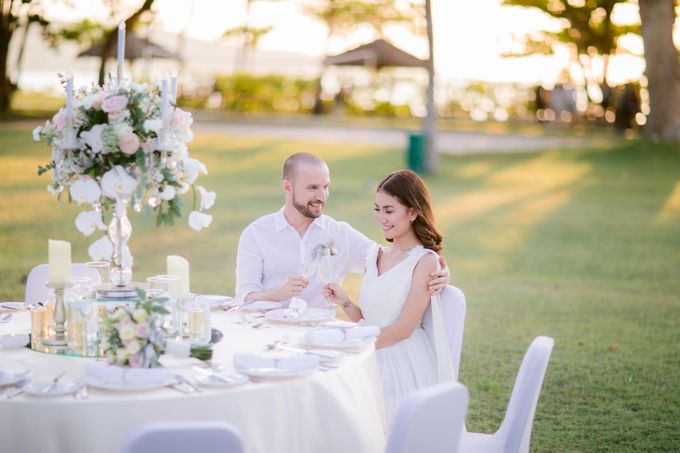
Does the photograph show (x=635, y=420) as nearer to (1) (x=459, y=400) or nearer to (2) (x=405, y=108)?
(1) (x=459, y=400)

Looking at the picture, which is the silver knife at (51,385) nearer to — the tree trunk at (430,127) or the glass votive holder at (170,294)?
the glass votive holder at (170,294)

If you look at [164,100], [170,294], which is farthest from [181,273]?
[164,100]

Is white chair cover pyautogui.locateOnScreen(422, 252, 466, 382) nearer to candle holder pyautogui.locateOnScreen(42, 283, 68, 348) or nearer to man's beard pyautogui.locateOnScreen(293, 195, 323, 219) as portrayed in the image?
man's beard pyautogui.locateOnScreen(293, 195, 323, 219)

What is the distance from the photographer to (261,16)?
1713 inches

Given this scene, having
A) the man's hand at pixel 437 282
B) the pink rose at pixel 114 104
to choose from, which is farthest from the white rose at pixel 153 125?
the man's hand at pixel 437 282

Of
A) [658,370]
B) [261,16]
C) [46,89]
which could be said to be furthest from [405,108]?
[658,370]

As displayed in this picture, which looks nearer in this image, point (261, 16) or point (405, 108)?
point (405, 108)

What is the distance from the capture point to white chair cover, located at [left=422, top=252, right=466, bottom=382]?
15.8 feet

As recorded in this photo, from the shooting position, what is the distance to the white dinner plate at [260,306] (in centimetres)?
481

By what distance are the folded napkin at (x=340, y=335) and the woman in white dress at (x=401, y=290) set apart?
49 centimetres

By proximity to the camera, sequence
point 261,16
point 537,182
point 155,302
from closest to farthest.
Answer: point 155,302
point 537,182
point 261,16

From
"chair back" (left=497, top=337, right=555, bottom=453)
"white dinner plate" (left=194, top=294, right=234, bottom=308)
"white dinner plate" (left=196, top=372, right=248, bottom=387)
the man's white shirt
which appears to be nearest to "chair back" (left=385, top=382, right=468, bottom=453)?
"white dinner plate" (left=196, top=372, right=248, bottom=387)

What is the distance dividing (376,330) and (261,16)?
133ft

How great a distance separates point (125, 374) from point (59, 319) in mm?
733
